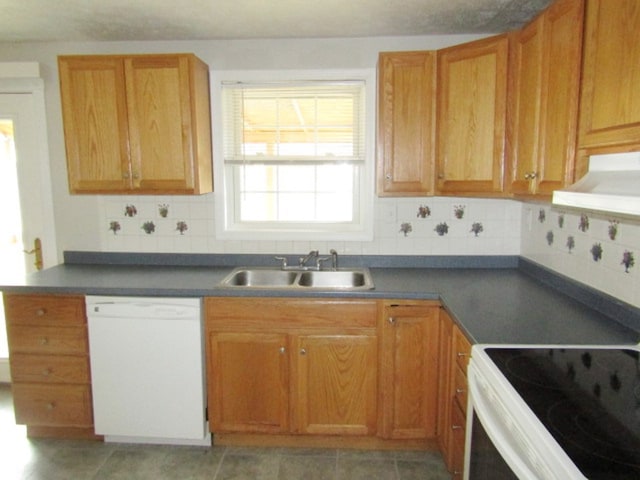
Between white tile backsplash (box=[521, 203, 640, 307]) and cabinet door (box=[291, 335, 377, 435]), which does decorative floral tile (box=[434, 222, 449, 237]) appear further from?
cabinet door (box=[291, 335, 377, 435])

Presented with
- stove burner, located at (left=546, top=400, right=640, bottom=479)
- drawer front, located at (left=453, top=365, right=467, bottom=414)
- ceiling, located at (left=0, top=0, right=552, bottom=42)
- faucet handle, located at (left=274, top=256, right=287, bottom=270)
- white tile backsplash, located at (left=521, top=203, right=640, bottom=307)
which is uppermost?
ceiling, located at (left=0, top=0, right=552, bottom=42)

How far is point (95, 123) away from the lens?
251 centimetres

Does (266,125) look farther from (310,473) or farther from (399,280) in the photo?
(310,473)

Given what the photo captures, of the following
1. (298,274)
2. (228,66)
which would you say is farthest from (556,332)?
(228,66)

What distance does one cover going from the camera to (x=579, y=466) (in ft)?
3.03

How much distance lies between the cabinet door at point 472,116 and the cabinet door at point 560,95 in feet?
1.27

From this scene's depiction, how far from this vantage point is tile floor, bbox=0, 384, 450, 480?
223 centimetres

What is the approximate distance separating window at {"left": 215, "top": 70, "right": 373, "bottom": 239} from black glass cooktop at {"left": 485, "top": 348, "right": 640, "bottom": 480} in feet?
4.96

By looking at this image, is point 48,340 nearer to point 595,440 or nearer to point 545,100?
point 595,440

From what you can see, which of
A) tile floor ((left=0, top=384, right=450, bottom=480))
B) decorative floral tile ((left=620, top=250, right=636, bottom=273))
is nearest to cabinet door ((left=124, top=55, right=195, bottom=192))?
tile floor ((left=0, top=384, right=450, bottom=480))

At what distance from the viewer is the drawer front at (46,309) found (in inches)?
92.7

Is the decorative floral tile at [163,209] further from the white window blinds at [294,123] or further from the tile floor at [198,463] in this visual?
the tile floor at [198,463]

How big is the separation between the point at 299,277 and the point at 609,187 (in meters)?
1.71

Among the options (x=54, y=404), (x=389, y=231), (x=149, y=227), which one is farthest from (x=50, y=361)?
(x=389, y=231)
